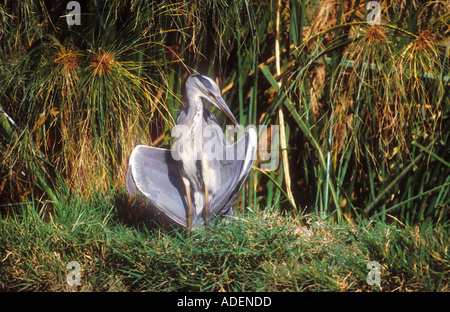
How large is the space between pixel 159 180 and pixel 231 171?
21 centimetres

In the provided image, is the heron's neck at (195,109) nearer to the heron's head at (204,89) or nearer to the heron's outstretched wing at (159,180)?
the heron's head at (204,89)

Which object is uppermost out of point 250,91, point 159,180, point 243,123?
point 250,91

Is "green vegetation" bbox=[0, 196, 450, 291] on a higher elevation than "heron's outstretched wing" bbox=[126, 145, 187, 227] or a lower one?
lower

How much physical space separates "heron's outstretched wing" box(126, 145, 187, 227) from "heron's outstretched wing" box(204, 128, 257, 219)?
10cm

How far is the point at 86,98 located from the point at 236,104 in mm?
547

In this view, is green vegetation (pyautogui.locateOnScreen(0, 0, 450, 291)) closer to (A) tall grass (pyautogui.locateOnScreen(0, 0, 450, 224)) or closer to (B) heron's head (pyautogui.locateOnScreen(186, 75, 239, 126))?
(A) tall grass (pyautogui.locateOnScreen(0, 0, 450, 224))

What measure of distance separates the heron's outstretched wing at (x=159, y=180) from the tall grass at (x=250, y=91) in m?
0.17

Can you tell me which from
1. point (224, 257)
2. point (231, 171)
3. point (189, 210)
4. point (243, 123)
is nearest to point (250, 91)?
point (243, 123)

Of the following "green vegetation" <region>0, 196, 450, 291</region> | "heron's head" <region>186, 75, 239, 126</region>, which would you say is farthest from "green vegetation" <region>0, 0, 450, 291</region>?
"heron's head" <region>186, 75, 239, 126</region>

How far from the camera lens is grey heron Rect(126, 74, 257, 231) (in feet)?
4.14

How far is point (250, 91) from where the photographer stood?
65.2 inches

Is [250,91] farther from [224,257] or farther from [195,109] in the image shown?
[224,257]

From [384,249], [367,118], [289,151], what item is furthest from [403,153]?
[384,249]

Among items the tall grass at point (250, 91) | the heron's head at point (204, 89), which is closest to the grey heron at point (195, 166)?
the heron's head at point (204, 89)
